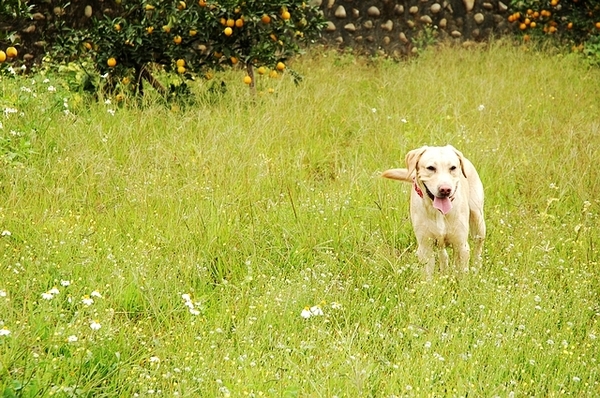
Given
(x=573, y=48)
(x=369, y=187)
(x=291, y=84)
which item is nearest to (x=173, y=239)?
(x=369, y=187)

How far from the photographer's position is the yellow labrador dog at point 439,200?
3812 mm

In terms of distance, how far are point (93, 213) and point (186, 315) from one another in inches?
51.9

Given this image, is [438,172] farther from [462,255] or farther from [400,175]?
[462,255]

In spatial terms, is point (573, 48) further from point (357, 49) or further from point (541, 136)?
point (541, 136)

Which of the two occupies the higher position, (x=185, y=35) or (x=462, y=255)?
(x=185, y=35)

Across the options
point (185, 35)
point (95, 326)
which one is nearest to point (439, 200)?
point (95, 326)

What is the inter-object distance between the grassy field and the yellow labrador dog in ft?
0.52

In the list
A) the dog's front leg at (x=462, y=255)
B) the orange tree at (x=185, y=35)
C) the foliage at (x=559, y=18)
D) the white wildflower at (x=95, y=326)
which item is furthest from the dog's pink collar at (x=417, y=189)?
the foliage at (x=559, y=18)

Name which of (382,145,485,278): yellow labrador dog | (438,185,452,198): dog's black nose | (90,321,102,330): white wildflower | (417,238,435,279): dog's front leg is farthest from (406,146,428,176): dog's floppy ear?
(90,321,102,330): white wildflower

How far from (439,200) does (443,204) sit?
0.10 ft

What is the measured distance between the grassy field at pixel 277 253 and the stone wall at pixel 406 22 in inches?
127

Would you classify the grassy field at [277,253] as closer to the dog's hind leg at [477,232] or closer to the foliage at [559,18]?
the dog's hind leg at [477,232]

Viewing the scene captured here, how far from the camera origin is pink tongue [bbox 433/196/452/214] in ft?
12.4

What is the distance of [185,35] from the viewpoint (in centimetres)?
669
